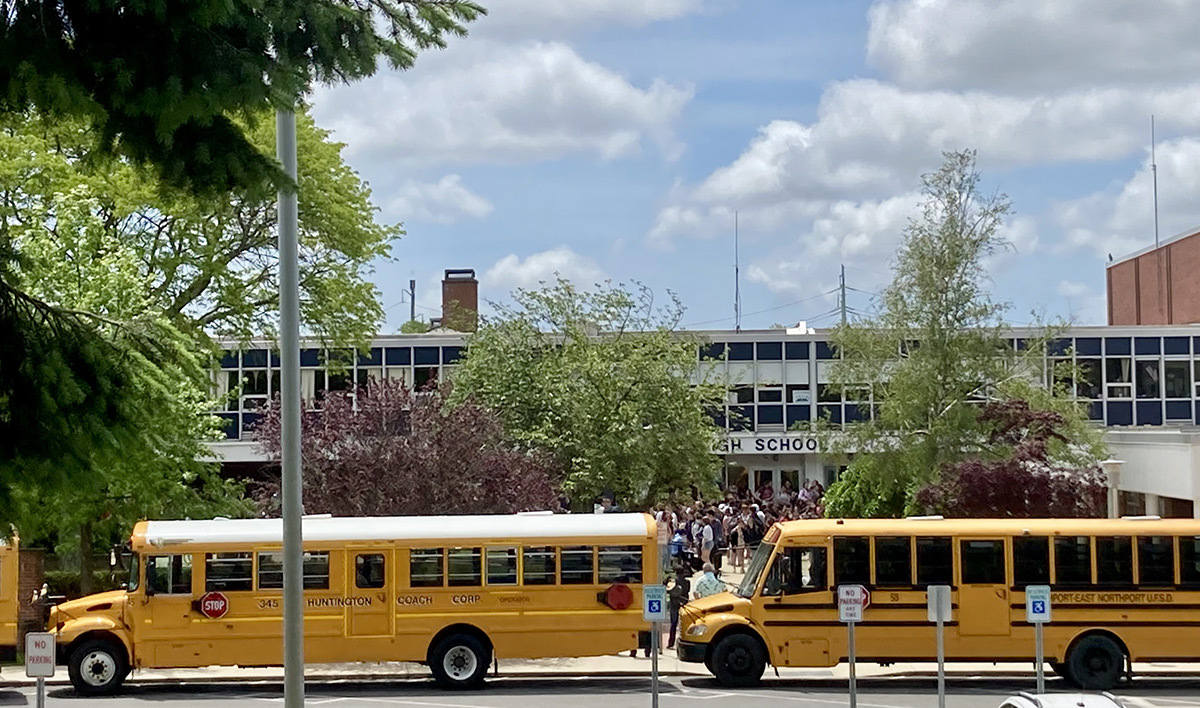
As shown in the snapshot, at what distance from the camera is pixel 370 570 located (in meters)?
22.9

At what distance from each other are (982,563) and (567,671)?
22.7 ft

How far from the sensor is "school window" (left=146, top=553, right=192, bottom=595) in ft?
74.2

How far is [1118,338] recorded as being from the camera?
184 feet

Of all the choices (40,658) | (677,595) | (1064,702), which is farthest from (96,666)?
(1064,702)

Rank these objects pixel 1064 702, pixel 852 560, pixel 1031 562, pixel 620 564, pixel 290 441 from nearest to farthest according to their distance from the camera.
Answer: pixel 1064 702
pixel 290 441
pixel 1031 562
pixel 852 560
pixel 620 564

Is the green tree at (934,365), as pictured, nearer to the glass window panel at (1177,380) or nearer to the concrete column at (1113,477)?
the concrete column at (1113,477)

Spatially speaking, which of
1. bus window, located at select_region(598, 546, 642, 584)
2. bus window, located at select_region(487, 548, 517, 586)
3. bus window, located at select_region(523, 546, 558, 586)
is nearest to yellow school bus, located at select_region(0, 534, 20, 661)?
bus window, located at select_region(487, 548, 517, 586)

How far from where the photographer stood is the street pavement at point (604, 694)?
70.9 feet

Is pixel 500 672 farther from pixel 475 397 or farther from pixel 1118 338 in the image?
pixel 1118 338

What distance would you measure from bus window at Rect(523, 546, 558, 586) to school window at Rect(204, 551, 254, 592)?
4.06 metres

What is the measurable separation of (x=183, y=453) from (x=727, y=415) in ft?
87.3

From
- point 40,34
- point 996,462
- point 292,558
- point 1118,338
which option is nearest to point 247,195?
point 40,34

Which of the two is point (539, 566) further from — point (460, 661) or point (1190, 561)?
point (1190, 561)

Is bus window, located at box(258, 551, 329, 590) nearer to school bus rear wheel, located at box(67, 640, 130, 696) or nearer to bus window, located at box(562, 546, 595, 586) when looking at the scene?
school bus rear wheel, located at box(67, 640, 130, 696)
